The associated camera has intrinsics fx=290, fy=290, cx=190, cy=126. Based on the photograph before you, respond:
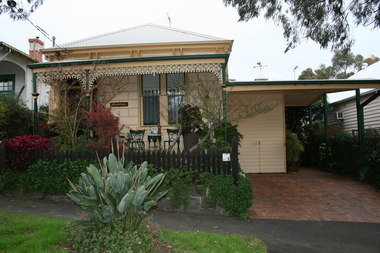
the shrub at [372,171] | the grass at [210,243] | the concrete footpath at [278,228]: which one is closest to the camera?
the grass at [210,243]

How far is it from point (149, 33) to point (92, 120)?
274 inches

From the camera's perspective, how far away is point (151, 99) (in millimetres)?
10930

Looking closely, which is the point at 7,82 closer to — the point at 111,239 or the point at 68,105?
the point at 68,105

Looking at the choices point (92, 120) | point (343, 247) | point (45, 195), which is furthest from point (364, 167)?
point (45, 195)

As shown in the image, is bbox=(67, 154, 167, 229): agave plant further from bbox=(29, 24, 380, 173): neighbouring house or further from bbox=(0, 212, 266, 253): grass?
bbox=(29, 24, 380, 173): neighbouring house

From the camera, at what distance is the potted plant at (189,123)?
8.41m

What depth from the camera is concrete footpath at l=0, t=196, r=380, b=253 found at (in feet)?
15.6

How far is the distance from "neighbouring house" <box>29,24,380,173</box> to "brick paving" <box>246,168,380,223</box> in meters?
1.82

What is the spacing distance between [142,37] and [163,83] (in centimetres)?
312

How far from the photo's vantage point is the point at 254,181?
9.77 m

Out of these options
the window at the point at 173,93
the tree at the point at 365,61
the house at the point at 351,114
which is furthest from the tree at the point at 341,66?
the window at the point at 173,93

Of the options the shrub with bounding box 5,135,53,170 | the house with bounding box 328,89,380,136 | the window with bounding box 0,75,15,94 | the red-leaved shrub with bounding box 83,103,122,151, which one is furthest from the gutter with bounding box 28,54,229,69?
the house with bounding box 328,89,380,136

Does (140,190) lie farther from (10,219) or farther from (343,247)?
(343,247)

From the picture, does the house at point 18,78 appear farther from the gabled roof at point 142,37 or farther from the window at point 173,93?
the window at point 173,93
